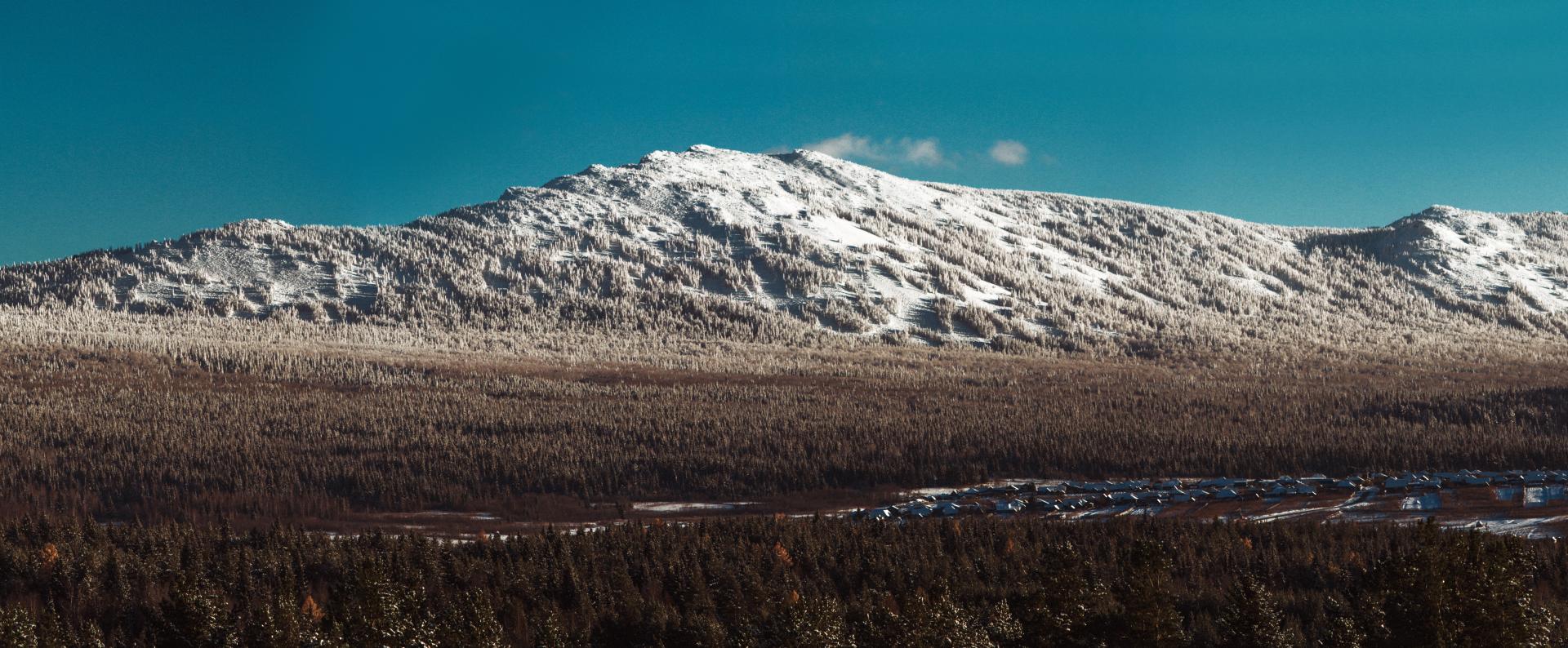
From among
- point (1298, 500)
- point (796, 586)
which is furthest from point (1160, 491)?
point (796, 586)

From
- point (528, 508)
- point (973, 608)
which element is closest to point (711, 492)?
point (528, 508)

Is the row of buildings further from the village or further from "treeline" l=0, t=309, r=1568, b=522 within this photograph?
"treeline" l=0, t=309, r=1568, b=522

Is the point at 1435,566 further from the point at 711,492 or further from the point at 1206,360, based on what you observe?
the point at 1206,360

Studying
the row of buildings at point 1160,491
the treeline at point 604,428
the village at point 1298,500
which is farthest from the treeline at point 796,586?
the treeline at point 604,428

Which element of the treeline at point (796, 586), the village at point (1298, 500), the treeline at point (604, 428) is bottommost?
the treeline at point (796, 586)

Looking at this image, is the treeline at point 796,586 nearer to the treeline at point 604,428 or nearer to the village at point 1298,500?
the village at point 1298,500

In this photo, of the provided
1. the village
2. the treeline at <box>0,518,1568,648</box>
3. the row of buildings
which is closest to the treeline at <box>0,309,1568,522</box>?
the row of buildings

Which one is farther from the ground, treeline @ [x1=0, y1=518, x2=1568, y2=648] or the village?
the village
